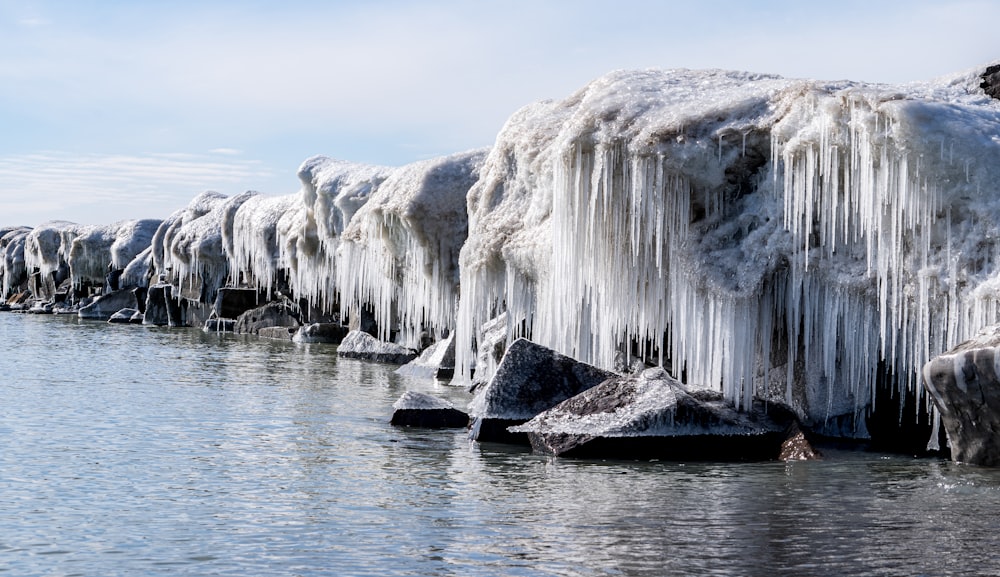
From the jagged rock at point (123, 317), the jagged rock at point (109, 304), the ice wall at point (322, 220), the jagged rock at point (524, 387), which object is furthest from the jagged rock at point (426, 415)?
the jagged rock at point (109, 304)

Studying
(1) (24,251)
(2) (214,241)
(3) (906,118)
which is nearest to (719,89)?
(3) (906,118)

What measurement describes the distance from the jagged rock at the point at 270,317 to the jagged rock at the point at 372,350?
382 inches

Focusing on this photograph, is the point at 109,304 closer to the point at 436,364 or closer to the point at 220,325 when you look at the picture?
the point at 220,325

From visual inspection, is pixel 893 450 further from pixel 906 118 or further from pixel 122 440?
pixel 122 440

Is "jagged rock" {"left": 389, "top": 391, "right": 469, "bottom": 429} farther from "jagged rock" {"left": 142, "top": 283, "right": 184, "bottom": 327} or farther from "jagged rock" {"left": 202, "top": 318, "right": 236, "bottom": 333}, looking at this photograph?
"jagged rock" {"left": 142, "top": 283, "right": 184, "bottom": 327}

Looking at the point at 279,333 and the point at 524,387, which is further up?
the point at 279,333

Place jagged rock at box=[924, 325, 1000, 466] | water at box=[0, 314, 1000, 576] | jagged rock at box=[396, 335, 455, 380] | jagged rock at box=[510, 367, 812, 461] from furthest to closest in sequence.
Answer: jagged rock at box=[396, 335, 455, 380] → jagged rock at box=[510, 367, 812, 461] → jagged rock at box=[924, 325, 1000, 466] → water at box=[0, 314, 1000, 576]

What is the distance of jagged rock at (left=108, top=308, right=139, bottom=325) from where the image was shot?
161 feet

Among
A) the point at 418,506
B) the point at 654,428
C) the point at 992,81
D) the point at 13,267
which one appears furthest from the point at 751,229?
the point at 13,267

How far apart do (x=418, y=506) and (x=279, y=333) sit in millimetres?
29953

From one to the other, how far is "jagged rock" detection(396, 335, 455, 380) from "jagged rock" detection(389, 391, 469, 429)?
8.36m

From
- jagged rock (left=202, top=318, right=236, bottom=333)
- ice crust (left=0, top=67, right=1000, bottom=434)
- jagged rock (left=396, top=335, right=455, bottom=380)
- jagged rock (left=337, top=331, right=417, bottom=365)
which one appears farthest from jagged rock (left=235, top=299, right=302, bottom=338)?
ice crust (left=0, top=67, right=1000, bottom=434)

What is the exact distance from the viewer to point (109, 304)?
53.7 metres

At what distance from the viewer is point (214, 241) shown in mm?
45625
